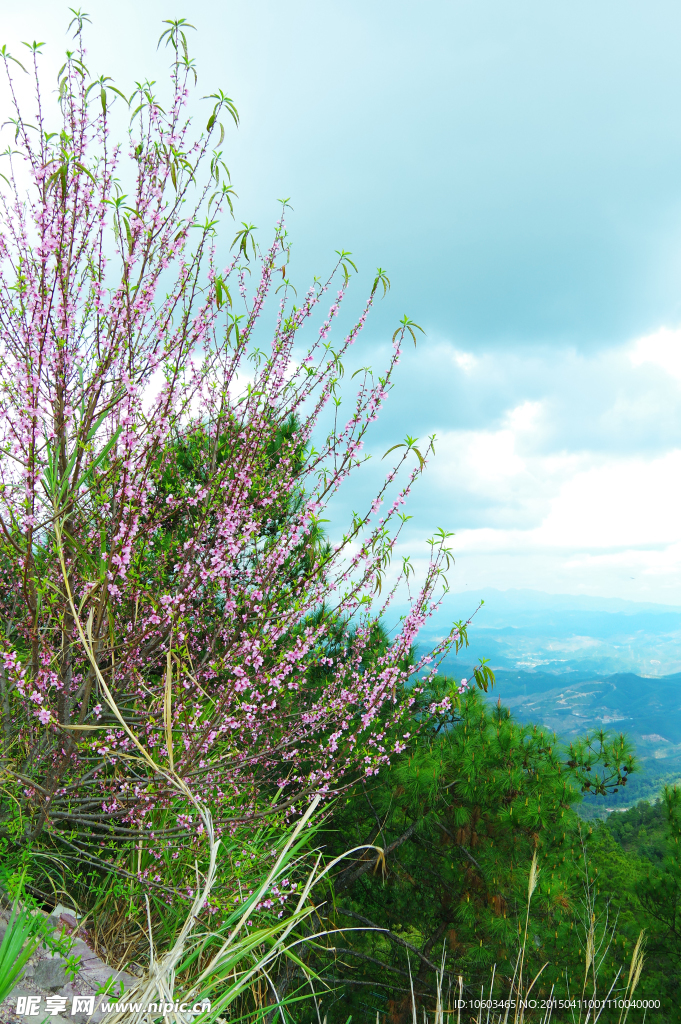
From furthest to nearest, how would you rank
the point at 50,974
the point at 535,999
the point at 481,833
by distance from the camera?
1. the point at 481,833
2. the point at 535,999
3. the point at 50,974

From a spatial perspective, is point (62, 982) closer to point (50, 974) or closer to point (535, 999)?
point (50, 974)

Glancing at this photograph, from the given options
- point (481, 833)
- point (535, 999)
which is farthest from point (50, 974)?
point (535, 999)

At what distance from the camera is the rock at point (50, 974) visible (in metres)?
2.98

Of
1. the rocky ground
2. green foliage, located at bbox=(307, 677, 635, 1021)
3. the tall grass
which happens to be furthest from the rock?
green foliage, located at bbox=(307, 677, 635, 1021)

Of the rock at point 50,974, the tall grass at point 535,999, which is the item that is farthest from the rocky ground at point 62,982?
the tall grass at point 535,999

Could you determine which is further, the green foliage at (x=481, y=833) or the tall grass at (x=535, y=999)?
the green foliage at (x=481, y=833)

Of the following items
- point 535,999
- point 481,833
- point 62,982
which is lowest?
point 535,999

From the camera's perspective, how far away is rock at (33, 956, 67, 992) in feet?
9.77

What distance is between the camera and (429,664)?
5227 millimetres

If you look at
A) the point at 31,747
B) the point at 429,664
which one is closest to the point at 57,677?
the point at 31,747

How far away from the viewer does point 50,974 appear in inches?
119

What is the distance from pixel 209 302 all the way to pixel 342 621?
4279mm

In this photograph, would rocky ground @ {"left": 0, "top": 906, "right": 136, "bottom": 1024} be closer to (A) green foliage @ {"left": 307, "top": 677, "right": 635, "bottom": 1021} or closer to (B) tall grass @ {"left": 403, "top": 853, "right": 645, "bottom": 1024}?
(B) tall grass @ {"left": 403, "top": 853, "right": 645, "bottom": 1024}

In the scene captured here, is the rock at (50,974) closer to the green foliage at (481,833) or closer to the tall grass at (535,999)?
the tall grass at (535,999)
